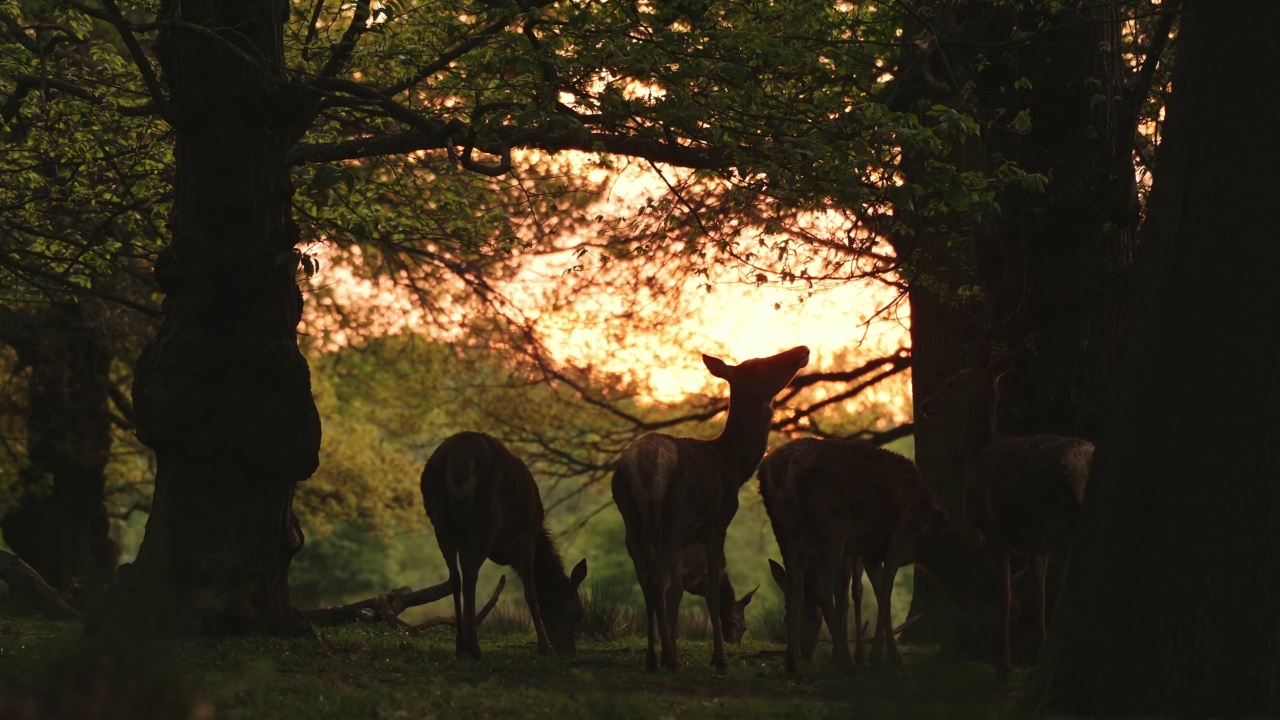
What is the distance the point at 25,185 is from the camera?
1588 centimetres

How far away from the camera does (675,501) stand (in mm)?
10508

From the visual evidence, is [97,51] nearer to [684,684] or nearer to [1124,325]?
[684,684]

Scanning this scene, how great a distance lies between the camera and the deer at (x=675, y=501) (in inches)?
410

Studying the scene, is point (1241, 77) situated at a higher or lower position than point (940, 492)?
higher

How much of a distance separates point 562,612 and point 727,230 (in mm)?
5217

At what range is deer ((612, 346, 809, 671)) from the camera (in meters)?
10.4

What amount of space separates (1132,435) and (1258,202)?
57.3 inches

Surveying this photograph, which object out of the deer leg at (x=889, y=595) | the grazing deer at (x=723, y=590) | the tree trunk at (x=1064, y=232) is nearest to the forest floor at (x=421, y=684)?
the deer leg at (x=889, y=595)

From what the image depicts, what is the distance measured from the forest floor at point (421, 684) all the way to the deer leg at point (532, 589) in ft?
0.82

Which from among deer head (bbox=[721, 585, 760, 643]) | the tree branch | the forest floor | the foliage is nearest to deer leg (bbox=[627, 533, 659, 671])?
the forest floor

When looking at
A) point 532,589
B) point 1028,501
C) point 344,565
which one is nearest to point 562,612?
point 532,589

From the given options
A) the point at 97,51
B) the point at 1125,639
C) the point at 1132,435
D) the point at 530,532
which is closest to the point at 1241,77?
the point at 1132,435

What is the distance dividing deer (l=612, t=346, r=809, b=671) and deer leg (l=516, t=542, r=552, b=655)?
1.53 m

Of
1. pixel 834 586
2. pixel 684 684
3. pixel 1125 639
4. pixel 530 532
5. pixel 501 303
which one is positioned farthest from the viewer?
pixel 501 303
